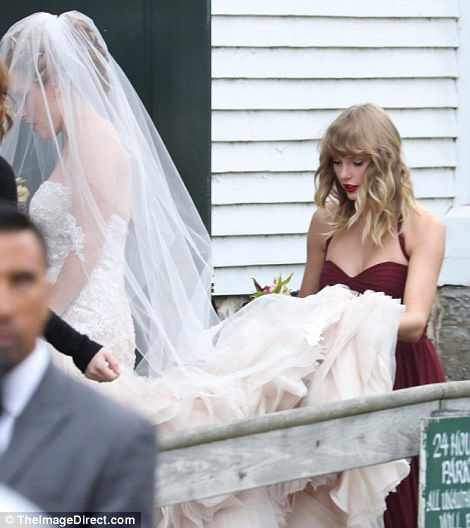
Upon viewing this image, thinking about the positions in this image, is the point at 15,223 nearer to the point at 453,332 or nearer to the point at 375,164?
the point at 375,164

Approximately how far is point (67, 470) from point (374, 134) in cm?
280

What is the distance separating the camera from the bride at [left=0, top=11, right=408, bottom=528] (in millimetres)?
3805

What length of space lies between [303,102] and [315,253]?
7.02 feet

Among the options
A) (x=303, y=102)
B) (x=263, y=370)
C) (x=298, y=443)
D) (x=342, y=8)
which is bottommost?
(x=298, y=443)

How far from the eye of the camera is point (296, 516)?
13.0 feet

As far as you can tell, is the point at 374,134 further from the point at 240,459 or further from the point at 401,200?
the point at 240,459

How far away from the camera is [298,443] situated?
11.1 feet

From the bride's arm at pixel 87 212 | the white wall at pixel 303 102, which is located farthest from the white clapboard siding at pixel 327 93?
the bride's arm at pixel 87 212

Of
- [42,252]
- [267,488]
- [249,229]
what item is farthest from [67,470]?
[249,229]

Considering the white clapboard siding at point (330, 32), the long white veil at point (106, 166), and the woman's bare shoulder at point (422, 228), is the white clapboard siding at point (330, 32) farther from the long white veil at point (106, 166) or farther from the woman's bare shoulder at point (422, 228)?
the woman's bare shoulder at point (422, 228)

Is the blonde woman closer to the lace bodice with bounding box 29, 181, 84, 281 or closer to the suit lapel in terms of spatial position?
the lace bodice with bounding box 29, 181, 84, 281

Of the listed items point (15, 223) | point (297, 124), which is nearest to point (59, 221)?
point (15, 223)

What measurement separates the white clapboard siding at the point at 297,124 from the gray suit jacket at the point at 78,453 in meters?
4.75

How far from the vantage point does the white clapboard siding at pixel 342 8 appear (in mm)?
6332
